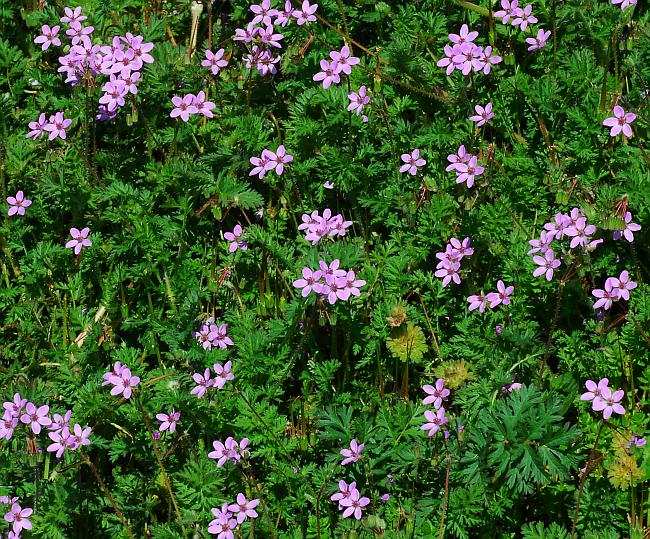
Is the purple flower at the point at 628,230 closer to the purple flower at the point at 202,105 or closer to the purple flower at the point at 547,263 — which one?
the purple flower at the point at 547,263

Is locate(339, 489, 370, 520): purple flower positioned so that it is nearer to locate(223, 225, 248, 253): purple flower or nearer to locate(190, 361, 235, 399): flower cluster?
locate(190, 361, 235, 399): flower cluster

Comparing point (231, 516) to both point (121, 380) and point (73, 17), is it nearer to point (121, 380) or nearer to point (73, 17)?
point (121, 380)

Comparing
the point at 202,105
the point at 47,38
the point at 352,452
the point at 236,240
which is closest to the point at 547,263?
the point at 352,452

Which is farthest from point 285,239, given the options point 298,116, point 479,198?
point 479,198

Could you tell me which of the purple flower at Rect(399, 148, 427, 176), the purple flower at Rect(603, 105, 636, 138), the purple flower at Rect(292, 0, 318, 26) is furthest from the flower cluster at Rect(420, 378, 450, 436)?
the purple flower at Rect(292, 0, 318, 26)

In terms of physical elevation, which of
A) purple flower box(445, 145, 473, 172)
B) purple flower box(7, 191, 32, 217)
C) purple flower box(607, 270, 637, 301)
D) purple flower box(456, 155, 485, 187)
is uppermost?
purple flower box(445, 145, 473, 172)

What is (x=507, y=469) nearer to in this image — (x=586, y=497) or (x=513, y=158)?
(x=586, y=497)

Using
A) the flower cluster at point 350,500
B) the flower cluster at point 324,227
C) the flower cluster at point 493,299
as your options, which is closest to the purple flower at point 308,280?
the flower cluster at point 324,227
